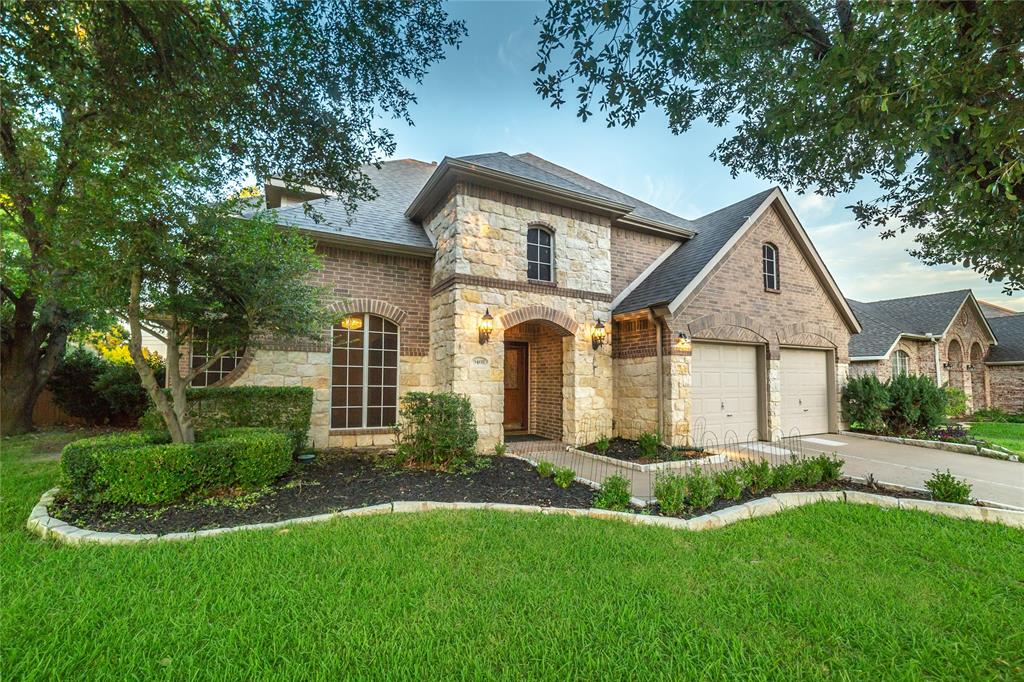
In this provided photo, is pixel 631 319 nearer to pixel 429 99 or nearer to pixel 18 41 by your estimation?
pixel 429 99

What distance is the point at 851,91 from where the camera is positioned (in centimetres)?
345

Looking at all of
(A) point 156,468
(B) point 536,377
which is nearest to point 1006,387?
(B) point 536,377

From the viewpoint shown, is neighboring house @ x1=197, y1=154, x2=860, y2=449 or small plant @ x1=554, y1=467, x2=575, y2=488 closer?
small plant @ x1=554, y1=467, x2=575, y2=488

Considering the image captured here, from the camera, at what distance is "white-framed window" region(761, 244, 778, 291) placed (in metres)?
10.7

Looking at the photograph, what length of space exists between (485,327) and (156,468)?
205 inches

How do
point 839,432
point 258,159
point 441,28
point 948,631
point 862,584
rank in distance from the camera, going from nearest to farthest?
point 948,631 < point 862,584 < point 441,28 < point 258,159 < point 839,432

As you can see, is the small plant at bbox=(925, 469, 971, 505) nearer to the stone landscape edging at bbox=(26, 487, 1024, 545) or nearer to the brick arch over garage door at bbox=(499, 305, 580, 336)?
the stone landscape edging at bbox=(26, 487, 1024, 545)

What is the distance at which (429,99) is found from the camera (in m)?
5.04

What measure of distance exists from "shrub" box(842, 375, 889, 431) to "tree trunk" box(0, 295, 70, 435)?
62.8 feet

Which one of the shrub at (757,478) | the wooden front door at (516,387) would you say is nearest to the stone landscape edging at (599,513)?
the shrub at (757,478)

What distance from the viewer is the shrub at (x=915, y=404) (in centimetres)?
1049

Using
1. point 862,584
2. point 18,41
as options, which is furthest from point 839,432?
point 18,41

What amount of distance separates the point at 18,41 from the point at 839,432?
16.1 metres

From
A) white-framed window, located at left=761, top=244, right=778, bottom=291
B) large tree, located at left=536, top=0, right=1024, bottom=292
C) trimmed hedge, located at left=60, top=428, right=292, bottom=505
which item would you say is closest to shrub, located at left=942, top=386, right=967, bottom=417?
white-framed window, located at left=761, top=244, right=778, bottom=291
